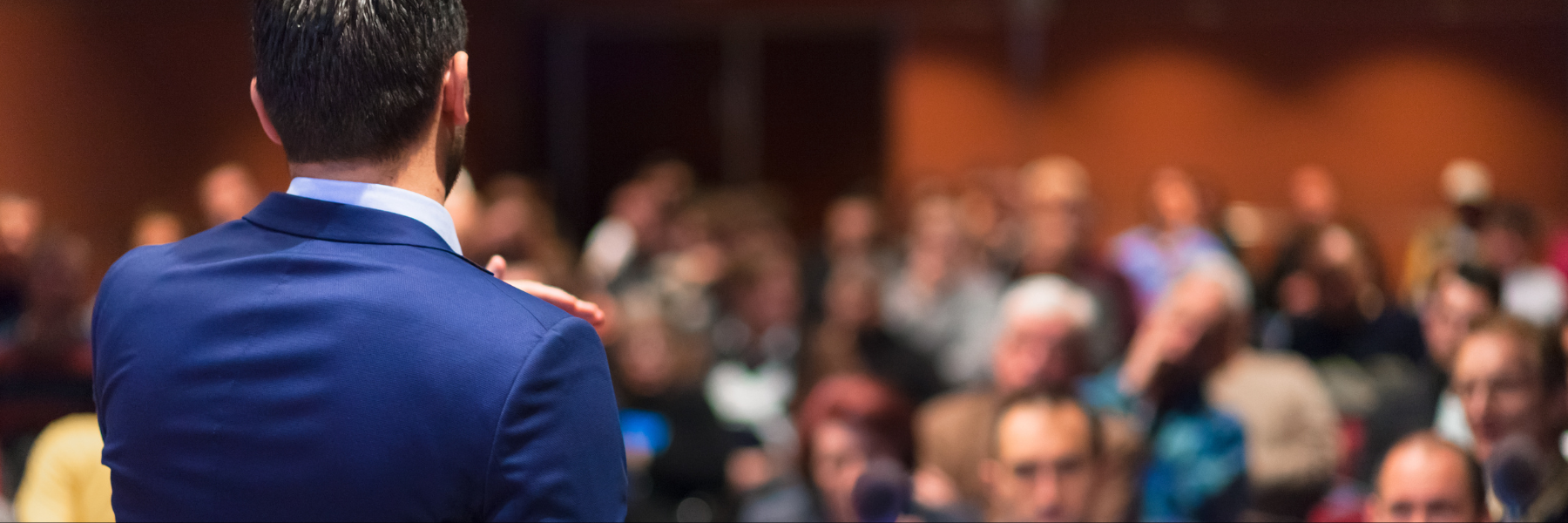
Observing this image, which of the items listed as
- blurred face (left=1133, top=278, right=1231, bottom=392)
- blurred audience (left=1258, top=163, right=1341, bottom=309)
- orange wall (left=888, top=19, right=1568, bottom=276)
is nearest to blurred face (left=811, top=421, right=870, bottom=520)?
blurred face (left=1133, top=278, right=1231, bottom=392)

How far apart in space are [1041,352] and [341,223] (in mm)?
2207

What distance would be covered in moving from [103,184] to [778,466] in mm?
1840

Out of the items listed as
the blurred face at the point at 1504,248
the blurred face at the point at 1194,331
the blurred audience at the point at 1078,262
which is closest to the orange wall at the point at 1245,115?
the blurred audience at the point at 1078,262

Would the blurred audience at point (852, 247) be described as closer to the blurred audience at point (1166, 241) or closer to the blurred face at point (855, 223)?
the blurred face at point (855, 223)

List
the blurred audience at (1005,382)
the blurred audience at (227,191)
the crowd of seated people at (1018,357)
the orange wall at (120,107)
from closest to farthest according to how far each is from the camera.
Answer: the orange wall at (120,107), the crowd of seated people at (1018,357), the blurred audience at (227,191), the blurred audience at (1005,382)

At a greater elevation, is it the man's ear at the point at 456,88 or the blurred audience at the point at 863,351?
the man's ear at the point at 456,88

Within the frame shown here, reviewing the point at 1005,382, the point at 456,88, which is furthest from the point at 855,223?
the point at 456,88

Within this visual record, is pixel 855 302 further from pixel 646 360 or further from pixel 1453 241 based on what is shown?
pixel 1453 241

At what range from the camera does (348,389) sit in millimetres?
673

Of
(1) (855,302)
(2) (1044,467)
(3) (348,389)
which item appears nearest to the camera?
(3) (348,389)

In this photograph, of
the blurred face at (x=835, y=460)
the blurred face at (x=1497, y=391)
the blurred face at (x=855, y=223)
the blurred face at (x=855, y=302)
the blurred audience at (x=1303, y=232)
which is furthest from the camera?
the blurred face at (x=855, y=223)

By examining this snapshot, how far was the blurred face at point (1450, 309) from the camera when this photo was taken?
273 cm

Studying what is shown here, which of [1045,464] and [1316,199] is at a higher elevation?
[1045,464]

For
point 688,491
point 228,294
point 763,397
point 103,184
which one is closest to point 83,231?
point 103,184
